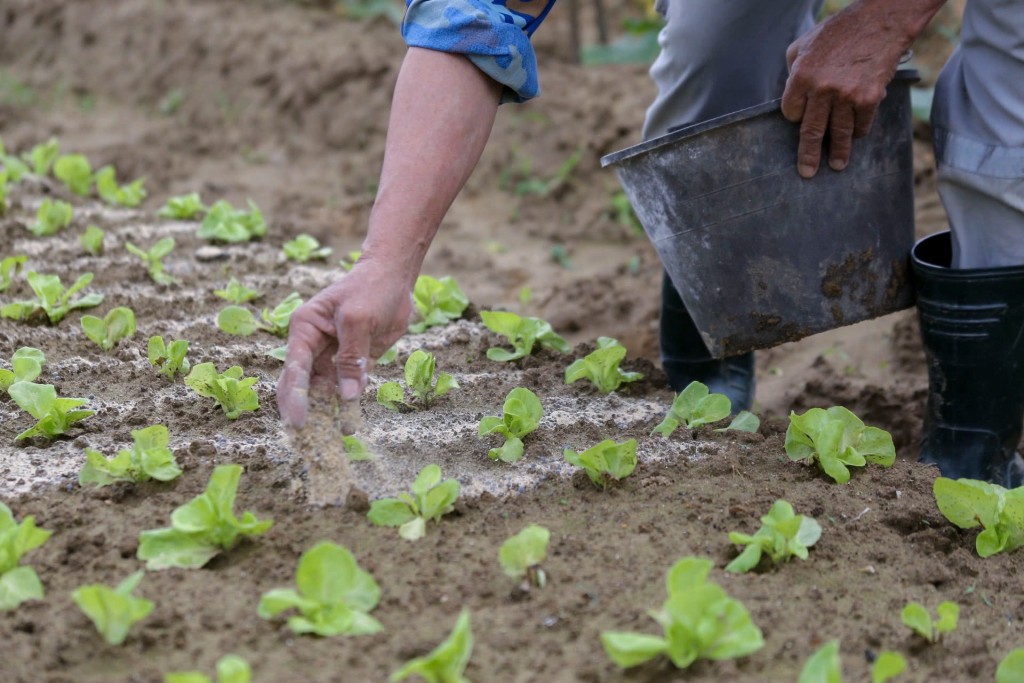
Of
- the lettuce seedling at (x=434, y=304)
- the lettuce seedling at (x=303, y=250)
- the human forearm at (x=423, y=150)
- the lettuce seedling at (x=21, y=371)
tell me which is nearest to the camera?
the human forearm at (x=423, y=150)

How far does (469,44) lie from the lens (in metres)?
1.90

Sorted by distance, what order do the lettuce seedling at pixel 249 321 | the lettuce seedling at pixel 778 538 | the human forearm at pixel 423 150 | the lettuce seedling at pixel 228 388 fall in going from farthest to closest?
the lettuce seedling at pixel 249 321
the lettuce seedling at pixel 228 388
the human forearm at pixel 423 150
the lettuce seedling at pixel 778 538

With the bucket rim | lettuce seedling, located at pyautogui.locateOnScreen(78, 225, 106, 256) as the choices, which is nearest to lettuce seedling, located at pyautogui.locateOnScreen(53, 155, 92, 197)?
lettuce seedling, located at pyautogui.locateOnScreen(78, 225, 106, 256)

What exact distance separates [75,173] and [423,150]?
2.83 meters

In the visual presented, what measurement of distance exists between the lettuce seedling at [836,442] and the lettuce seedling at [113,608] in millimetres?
1160

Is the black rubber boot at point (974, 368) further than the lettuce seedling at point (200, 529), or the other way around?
the black rubber boot at point (974, 368)

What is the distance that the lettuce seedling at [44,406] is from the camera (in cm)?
209

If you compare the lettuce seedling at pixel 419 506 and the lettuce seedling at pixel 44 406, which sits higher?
the lettuce seedling at pixel 44 406

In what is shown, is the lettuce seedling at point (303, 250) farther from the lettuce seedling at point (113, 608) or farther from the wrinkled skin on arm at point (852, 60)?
the lettuce seedling at point (113, 608)

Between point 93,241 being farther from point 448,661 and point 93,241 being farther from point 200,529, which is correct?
point 448,661

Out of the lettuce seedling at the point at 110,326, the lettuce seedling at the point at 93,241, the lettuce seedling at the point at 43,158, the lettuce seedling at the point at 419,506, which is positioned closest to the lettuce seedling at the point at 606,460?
the lettuce seedling at the point at 419,506

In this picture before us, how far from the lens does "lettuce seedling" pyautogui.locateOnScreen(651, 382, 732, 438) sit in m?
2.24

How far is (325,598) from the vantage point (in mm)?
1523

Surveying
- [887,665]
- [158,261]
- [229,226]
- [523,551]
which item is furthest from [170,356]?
[887,665]
